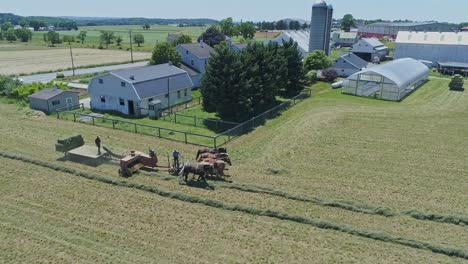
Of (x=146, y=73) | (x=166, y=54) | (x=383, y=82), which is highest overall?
(x=166, y=54)

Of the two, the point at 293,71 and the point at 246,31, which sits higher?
the point at 246,31

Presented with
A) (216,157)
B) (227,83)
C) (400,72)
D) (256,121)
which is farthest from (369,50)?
(216,157)

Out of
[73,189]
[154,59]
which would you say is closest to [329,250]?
[73,189]

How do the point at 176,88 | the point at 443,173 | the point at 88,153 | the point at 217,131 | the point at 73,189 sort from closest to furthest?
the point at 73,189, the point at 443,173, the point at 88,153, the point at 217,131, the point at 176,88

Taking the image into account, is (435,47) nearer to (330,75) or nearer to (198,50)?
(330,75)

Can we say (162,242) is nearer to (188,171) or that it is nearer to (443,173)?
(188,171)

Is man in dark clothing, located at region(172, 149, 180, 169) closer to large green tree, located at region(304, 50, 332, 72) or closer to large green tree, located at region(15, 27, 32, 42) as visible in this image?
large green tree, located at region(304, 50, 332, 72)
